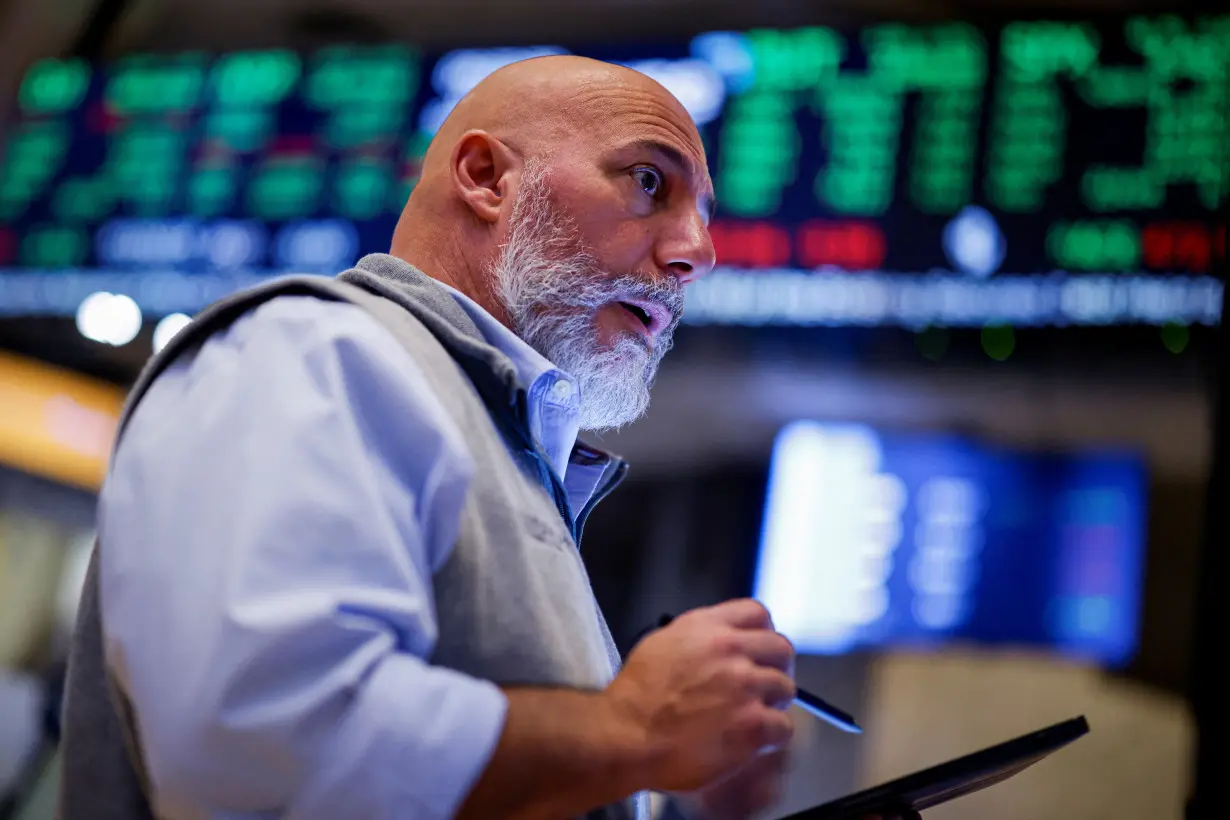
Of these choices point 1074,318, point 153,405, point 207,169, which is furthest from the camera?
point 207,169

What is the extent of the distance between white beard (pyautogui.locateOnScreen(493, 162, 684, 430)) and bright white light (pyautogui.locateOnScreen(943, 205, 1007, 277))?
1451 millimetres

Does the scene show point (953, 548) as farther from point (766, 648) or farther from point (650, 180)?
point (766, 648)

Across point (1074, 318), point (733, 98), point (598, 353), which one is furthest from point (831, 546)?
point (598, 353)

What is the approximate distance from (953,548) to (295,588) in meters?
1.96

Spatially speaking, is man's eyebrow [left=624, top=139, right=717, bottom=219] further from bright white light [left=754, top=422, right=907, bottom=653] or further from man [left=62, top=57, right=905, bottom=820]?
bright white light [left=754, top=422, right=907, bottom=653]

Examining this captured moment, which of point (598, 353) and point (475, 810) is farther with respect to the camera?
point (598, 353)

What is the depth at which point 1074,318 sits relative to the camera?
248 centimetres

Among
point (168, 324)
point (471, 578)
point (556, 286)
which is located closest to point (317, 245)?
point (168, 324)

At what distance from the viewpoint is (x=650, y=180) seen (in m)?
1.23

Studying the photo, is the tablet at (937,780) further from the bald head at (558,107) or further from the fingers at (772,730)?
the bald head at (558,107)

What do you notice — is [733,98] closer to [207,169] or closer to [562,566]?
[207,169]

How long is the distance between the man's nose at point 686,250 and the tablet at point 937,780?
0.49m

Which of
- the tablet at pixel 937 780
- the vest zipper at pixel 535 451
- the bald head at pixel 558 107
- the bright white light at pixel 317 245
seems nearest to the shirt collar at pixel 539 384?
the vest zipper at pixel 535 451

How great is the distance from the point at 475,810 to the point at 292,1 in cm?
278
